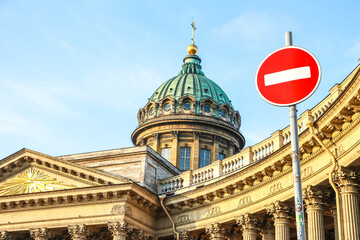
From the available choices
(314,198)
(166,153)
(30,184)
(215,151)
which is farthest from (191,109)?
(314,198)

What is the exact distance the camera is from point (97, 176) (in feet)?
107

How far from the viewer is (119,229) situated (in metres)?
30.7

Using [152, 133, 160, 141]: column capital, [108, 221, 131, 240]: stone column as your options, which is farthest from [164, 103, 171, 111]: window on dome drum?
[108, 221, 131, 240]: stone column

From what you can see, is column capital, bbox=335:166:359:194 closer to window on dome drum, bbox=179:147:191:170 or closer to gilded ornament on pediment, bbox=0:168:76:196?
gilded ornament on pediment, bbox=0:168:76:196

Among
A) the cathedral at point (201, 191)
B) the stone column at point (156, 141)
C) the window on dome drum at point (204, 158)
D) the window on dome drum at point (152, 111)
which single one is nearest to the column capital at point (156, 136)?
the stone column at point (156, 141)

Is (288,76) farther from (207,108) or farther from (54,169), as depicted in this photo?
(207,108)

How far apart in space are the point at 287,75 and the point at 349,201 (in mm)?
12369

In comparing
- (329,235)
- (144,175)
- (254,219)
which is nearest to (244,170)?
(254,219)

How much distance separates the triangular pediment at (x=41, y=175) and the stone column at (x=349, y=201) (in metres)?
14.3

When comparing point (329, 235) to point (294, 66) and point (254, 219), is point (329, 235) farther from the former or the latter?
point (294, 66)

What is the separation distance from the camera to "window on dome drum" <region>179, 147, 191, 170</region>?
51469mm

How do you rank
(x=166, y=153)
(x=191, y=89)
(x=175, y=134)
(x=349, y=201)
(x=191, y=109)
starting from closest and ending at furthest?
(x=349, y=201)
(x=166, y=153)
(x=175, y=134)
(x=191, y=109)
(x=191, y=89)

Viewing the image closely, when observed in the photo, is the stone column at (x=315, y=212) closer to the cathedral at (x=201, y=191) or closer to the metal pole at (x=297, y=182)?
the cathedral at (x=201, y=191)

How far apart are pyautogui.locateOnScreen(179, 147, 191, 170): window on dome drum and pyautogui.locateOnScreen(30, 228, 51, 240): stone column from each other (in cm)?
2023
